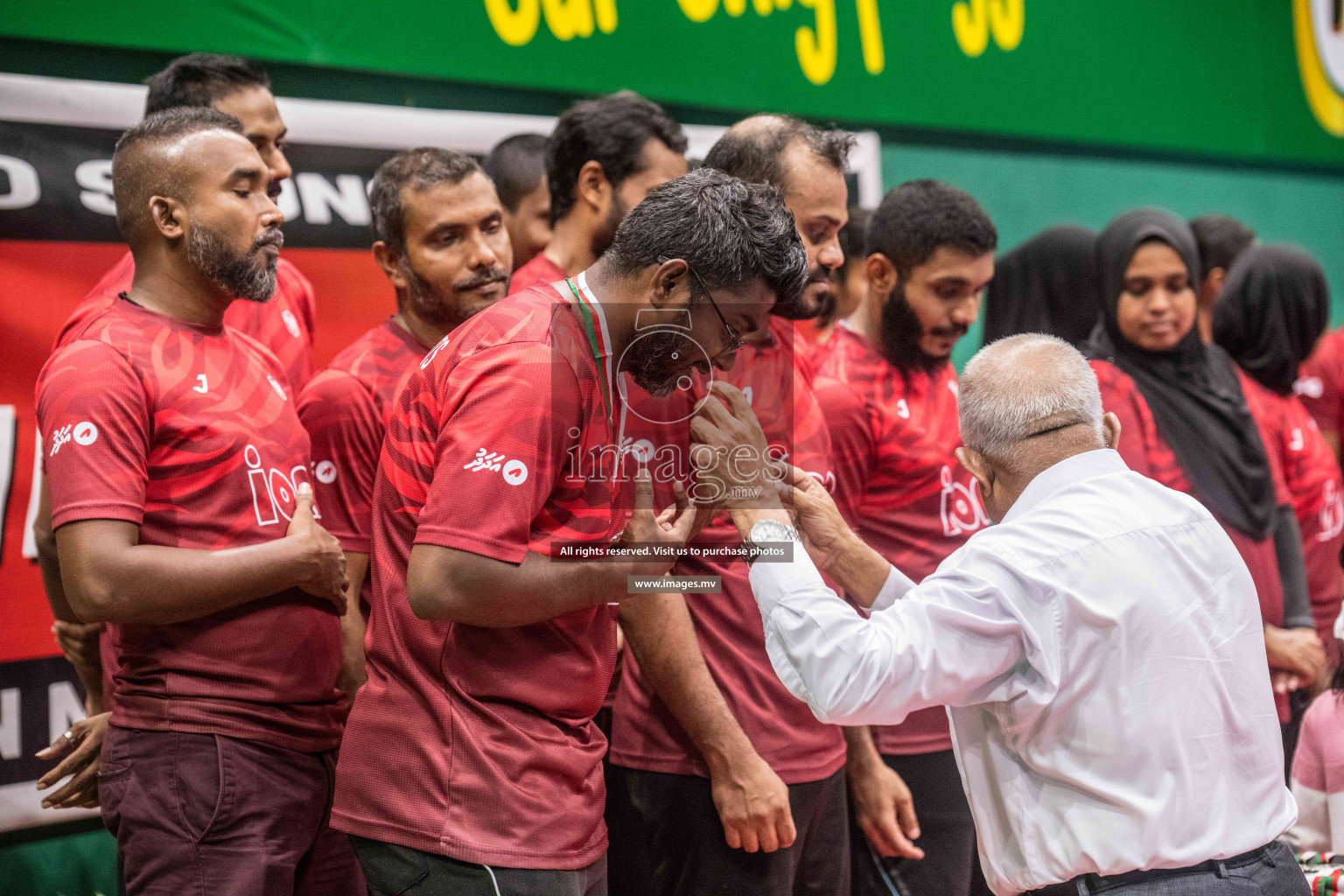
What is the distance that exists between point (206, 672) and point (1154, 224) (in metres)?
3.02

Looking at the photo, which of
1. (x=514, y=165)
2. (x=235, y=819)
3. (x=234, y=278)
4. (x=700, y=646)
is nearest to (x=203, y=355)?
(x=234, y=278)

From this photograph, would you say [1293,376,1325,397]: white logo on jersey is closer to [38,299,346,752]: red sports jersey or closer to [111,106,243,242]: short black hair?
[38,299,346,752]: red sports jersey

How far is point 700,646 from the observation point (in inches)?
90.5

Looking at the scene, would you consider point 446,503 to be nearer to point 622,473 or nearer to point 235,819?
point 622,473

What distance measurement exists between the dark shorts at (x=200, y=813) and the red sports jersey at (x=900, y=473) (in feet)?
4.34

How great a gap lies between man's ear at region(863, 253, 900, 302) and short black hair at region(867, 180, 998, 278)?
0.6 inches

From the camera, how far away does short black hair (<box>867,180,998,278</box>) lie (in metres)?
2.87

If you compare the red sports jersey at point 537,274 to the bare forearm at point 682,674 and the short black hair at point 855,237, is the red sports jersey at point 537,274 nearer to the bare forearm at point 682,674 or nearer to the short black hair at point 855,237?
the bare forearm at point 682,674

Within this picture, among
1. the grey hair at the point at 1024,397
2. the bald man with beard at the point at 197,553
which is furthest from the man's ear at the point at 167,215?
the grey hair at the point at 1024,397

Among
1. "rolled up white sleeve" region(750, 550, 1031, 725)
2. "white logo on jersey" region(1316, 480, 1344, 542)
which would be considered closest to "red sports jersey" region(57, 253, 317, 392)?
→ "rolled up white sleeve" region(750, 550, 1031, 725)

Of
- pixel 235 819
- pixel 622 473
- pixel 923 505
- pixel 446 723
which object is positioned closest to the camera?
pixel 446 723

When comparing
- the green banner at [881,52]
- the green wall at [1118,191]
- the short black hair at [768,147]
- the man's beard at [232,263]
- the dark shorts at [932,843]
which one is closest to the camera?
the man's beard at [232,263]

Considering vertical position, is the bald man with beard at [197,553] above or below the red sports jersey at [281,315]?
below

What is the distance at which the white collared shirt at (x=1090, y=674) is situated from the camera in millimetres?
1656
